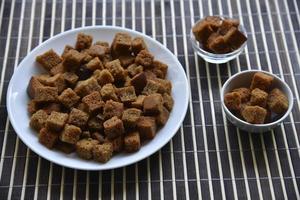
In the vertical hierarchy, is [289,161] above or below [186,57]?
below

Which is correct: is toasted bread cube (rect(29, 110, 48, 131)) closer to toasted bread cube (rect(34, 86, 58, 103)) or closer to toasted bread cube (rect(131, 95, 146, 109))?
toasted bread cube (rect(34, 86, 58, 103))

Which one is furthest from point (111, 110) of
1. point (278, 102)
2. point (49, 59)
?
point (278, 102)

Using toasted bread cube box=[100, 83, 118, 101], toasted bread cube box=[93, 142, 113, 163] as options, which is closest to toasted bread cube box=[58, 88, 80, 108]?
toasted bread cube box=[100, 83, 118, 101]

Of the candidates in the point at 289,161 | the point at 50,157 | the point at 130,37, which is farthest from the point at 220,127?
the point at 50,157

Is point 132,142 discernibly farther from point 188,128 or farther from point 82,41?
point 82,41

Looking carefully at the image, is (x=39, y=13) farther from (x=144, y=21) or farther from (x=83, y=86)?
(x=83, y=86)

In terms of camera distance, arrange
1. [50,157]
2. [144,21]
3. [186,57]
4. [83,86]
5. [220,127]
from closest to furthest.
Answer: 1. [50,157]
2. [83,86]
3. [220,127]
4. [186,57]
5. [144,21]

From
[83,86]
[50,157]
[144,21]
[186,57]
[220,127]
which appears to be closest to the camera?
[50,157]

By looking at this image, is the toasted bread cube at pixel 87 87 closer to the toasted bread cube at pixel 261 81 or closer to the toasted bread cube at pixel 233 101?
the toasted bread cube at pixel 233 101
